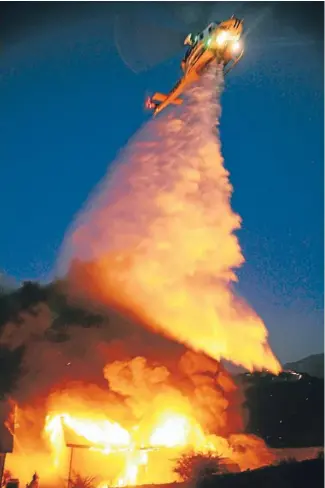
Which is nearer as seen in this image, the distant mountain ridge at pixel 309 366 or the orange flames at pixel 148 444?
the orange flames at pixel 148 444

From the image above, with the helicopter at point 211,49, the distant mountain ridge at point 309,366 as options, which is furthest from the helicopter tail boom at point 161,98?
the distant mountain ridge at point 309,366

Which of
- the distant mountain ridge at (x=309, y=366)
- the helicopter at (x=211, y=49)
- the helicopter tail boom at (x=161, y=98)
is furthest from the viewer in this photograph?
the distant mountain ridge at (x=309, y=366)

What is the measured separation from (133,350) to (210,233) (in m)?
5.55

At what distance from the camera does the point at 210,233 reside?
1836cm

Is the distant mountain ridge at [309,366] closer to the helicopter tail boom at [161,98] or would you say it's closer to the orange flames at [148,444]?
the orange flames at [148,444]

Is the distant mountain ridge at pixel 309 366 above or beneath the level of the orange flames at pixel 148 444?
above

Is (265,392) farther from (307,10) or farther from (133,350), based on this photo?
(307,10)

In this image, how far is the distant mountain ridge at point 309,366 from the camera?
18078mm

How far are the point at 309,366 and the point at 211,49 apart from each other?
12598 mm

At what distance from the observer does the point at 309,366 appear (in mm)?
18250

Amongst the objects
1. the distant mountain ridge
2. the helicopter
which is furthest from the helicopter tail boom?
the distant mountain ridge

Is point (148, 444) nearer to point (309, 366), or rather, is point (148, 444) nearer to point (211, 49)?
point (309, 366)

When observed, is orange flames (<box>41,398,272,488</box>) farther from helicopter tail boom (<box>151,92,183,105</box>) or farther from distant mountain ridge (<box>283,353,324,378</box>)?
helicopter tail boom (<box>151,92,183,105</box>)

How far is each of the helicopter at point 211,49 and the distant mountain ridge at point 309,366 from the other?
11.6 meters
